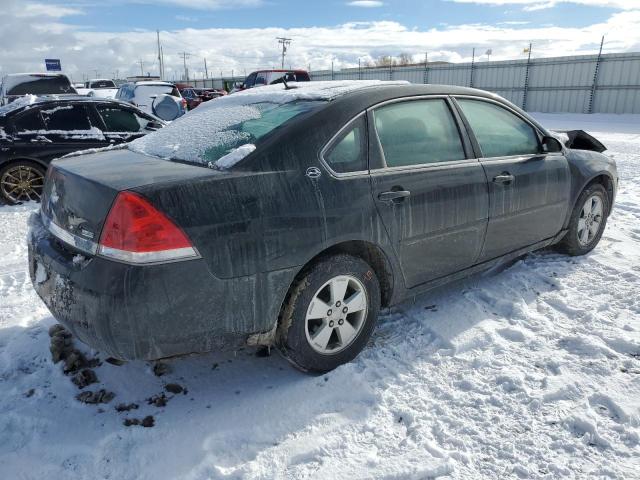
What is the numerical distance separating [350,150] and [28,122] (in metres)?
5.80

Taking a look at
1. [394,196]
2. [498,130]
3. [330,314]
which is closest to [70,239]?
[330,314]

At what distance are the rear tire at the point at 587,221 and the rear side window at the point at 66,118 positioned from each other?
6317 mm

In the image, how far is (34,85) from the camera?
44.7 ft

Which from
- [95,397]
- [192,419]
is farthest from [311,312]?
[95,397]

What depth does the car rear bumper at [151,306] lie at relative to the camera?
2236mm

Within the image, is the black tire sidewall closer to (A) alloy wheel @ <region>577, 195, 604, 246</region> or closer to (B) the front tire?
(B) the front tire

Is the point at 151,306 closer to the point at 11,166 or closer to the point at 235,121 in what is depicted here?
the point at 235,121

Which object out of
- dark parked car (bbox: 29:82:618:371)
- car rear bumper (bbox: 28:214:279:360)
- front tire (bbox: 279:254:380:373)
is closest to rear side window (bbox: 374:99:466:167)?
dark parked car (bbox: 29:82:618:371)

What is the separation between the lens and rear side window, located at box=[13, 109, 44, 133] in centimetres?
679

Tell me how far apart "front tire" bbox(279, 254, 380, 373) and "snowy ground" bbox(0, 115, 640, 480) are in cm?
13


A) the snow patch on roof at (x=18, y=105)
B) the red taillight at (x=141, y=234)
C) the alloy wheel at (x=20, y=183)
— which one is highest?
the snow patch on roof at (x=18, y=105)

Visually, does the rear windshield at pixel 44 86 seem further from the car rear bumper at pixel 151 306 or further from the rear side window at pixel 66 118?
the car rear bumper at pixel 151 306

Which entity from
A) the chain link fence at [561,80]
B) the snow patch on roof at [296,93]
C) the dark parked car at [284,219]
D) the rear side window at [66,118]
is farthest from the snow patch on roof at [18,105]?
the chain link fence at [561,80]

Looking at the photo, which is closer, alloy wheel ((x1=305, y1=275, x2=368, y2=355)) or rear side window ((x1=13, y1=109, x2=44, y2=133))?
alloy wheel ((x1=305, y1=275, x2=368, y2=355))
